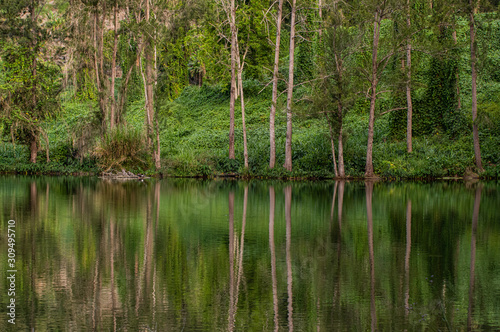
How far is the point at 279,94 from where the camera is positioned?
41.8 metres

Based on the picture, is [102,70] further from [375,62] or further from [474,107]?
[474,107]

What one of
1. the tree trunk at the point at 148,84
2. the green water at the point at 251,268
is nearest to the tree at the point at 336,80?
the tree trunk at the point at 148,84

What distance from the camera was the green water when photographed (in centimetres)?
823

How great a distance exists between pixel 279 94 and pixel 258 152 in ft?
16.8

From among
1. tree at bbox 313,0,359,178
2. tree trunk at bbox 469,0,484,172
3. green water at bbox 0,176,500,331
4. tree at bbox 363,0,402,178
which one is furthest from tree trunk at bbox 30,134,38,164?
tree trunk at bbox 469,0,484,172

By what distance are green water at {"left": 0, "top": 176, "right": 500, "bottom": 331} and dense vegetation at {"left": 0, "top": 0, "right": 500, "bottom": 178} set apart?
1936 cm

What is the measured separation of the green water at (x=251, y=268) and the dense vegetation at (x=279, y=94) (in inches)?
762

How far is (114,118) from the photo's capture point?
46062mm

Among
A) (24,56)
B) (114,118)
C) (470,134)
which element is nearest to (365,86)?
(470,134)

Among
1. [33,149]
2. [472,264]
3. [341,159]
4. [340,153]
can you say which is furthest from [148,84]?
[472,264]

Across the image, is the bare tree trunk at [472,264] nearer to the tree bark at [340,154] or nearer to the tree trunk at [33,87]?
the tree bark at [340,154]

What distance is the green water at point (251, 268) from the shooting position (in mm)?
8227

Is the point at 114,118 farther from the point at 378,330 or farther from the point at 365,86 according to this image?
the point at 378,330

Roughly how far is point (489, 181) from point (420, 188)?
771cm
